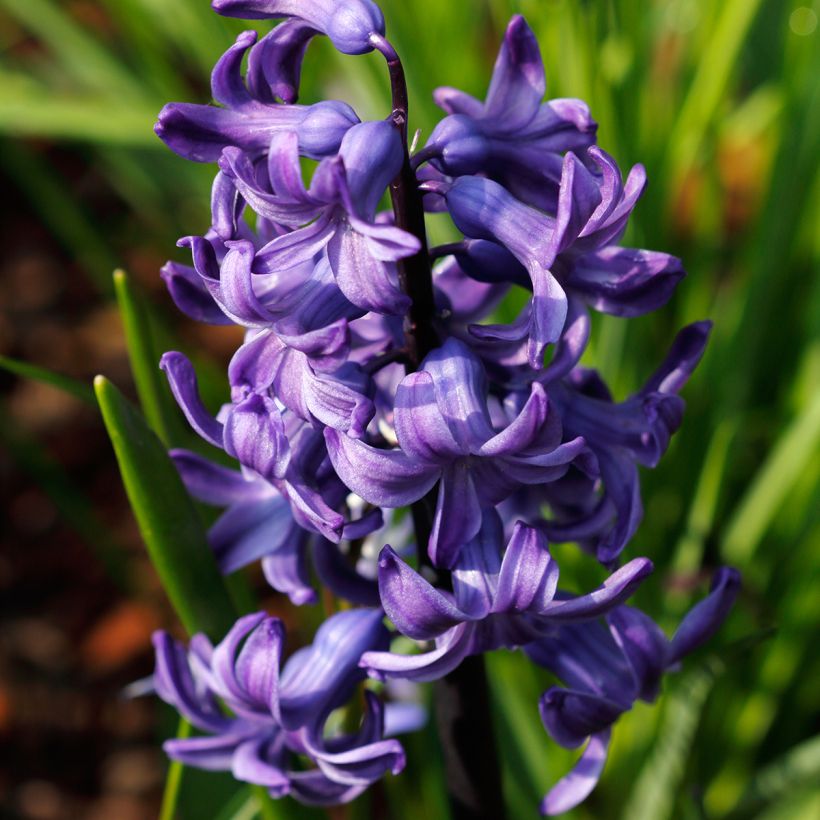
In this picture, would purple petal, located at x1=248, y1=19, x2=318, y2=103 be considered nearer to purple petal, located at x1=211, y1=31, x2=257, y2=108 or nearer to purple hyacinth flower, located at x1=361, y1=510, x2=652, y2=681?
purple petal, located at x1=211, y1=31, x2=257, y2=108

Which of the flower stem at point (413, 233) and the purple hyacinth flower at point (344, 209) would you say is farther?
the flower stem at point (413, 233)

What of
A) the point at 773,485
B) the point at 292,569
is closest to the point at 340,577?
the point at 292,569

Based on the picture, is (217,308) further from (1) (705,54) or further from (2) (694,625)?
(1) (705,54)

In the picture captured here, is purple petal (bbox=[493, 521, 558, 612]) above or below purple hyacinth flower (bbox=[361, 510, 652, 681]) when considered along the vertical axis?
above

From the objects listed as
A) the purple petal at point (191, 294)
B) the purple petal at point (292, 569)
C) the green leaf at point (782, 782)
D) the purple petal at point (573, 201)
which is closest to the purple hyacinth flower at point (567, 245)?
the purple petal at point (573, 201)

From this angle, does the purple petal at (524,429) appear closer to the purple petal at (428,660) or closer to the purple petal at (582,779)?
the purple petal at (428,660)

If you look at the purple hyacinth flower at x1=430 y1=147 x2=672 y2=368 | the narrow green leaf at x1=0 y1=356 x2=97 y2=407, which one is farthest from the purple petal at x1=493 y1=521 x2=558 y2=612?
the narrow green leaf at x1=0 y1=356 x2=97 y2=407
